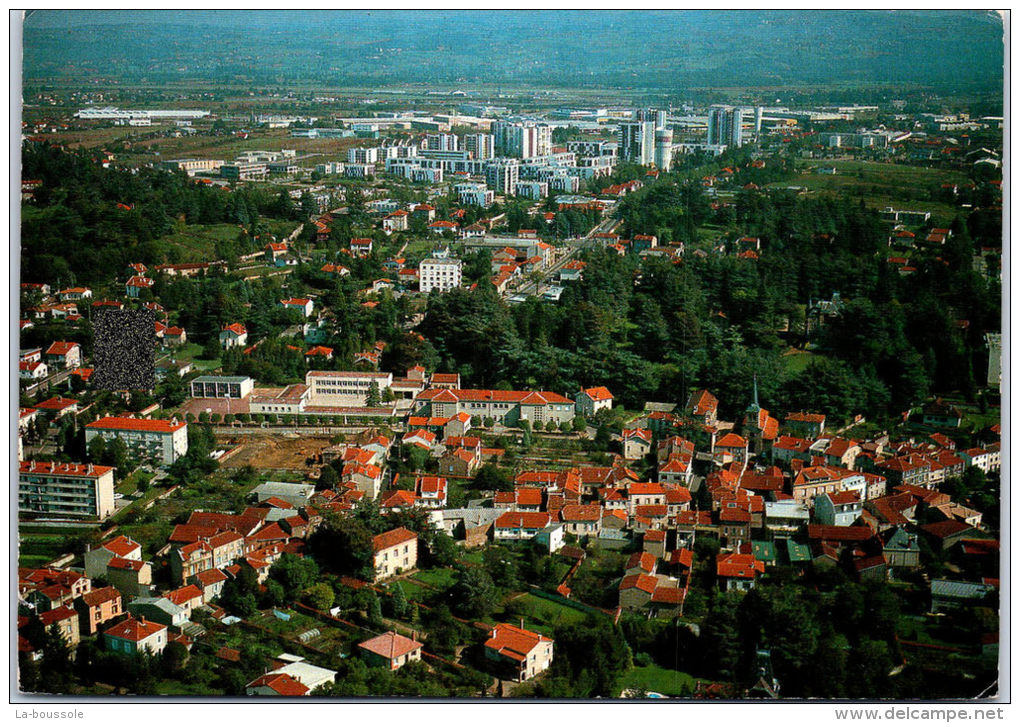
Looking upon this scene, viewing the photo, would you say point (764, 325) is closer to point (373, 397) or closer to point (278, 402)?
point (373, 397)

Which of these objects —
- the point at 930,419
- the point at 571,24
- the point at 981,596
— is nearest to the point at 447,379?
the point at 571,24

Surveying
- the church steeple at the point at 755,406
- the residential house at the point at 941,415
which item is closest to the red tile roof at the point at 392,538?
the church steeple at the point at 755,406

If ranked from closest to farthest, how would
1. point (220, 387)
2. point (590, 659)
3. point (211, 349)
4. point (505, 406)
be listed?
1. point (590, 659)
2. point (505, 406)
3. point (220, 387)
4. point (211, 349)

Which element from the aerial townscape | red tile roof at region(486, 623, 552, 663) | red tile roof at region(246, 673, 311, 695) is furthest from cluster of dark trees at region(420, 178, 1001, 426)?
red tile roof at region(246, 673, 311, 695)

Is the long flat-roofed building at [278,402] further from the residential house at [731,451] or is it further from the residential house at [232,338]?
the residential house at [731,451]

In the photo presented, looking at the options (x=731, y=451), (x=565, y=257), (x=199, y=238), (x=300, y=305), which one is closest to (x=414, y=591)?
(x=731, y=451)
